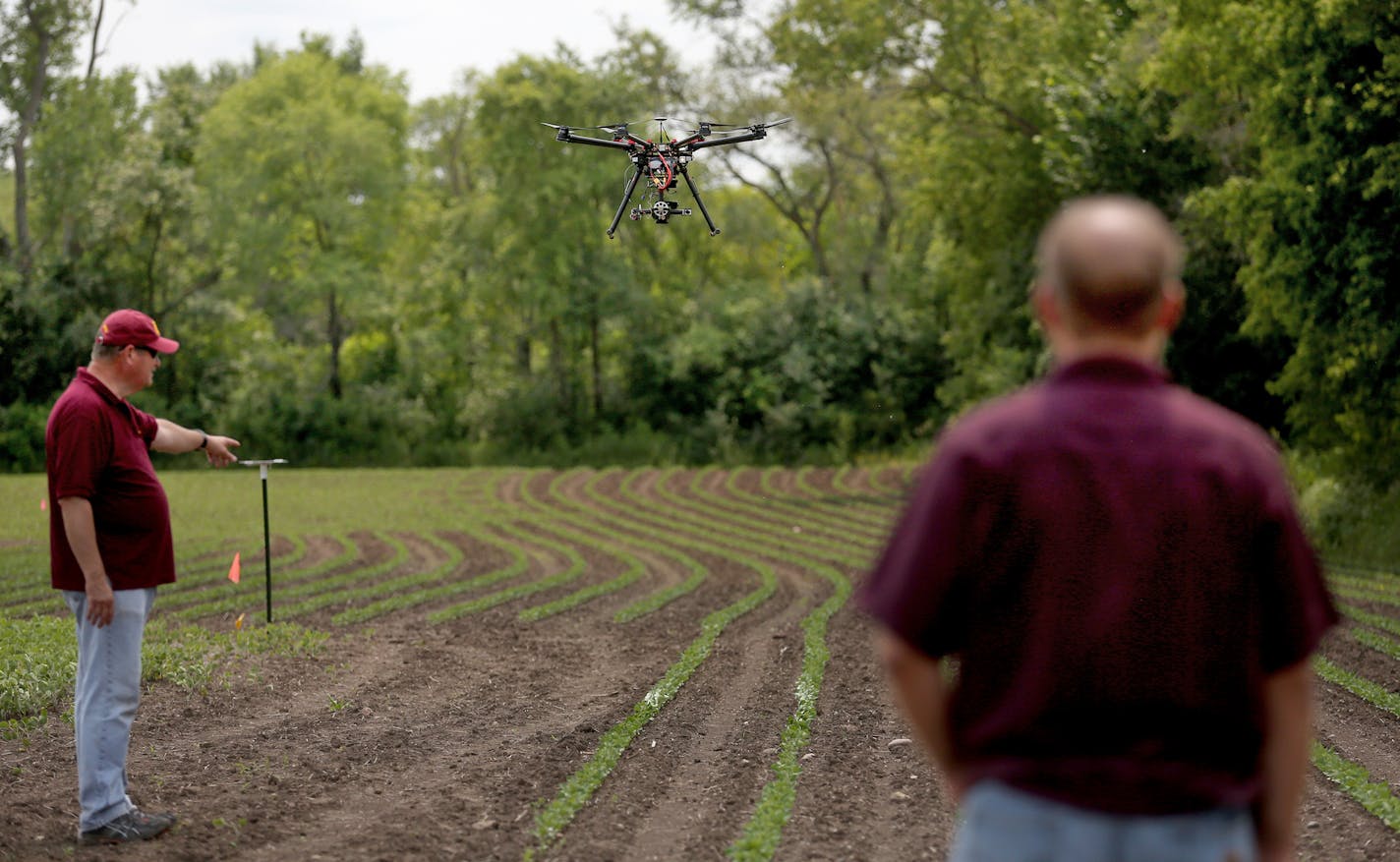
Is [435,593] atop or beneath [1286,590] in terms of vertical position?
beneath

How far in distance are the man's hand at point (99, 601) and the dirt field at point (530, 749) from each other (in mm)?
1045

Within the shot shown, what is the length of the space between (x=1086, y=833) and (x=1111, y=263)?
0.95 m

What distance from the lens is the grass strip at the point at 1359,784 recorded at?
6.55 meters

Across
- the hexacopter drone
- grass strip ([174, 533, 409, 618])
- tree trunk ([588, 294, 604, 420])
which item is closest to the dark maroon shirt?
the hexacopter drone

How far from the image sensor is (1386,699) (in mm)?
9297

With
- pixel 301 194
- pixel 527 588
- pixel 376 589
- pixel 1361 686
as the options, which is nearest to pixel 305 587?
pixel 376 589

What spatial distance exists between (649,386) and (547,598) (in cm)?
2668

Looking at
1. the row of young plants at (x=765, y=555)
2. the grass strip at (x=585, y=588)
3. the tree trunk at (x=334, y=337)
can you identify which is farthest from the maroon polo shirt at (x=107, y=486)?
the tree trunk at (x=334, y=337)

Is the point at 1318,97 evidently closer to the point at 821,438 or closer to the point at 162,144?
the point at 821,438

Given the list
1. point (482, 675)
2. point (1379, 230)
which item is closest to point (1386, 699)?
point (482, 675)

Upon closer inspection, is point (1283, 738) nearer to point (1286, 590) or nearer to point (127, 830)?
point (1286, 590)

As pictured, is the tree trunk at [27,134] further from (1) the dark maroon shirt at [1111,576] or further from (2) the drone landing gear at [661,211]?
(1) the dark maroon shirt at [1111,576]

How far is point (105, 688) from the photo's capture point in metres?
5.79

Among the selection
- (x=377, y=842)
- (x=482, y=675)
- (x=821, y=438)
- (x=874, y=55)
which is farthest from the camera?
(x=821, y=438)
